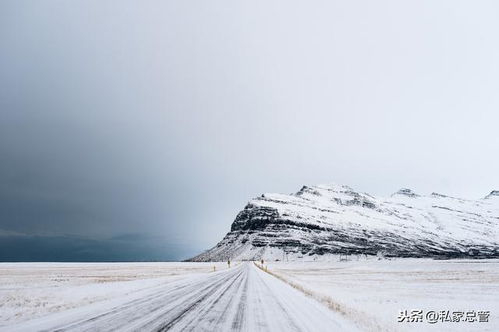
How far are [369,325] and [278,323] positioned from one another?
12.8 ft

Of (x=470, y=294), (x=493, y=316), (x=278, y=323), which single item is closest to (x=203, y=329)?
(x=278, y=323)

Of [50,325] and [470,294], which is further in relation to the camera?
[470,294]

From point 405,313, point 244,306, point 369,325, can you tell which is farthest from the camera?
point 405,313

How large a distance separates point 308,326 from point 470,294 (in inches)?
888

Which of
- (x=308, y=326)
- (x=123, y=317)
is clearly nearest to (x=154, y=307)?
(x=123, y=317)

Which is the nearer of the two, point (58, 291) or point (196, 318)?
point (196, 318)

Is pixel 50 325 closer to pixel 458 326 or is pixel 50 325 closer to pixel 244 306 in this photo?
pixel 244 306

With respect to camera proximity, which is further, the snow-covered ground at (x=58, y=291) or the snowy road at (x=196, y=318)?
the snow-covered ground at (x=58, y=291)

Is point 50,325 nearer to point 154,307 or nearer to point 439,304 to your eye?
point 154,307

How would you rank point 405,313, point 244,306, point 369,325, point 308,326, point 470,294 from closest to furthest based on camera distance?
point 308,326
point 369,325
point 244,306
point 405,313
point 470,294

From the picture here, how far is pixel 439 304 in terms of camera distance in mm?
21984

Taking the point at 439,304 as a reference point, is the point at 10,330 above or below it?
above

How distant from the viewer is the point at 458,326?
48.1 feet

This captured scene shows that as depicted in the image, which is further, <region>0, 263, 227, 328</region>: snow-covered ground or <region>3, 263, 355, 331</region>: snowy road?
<region>0, 263, 227, 328</region>: snow-covered ground
